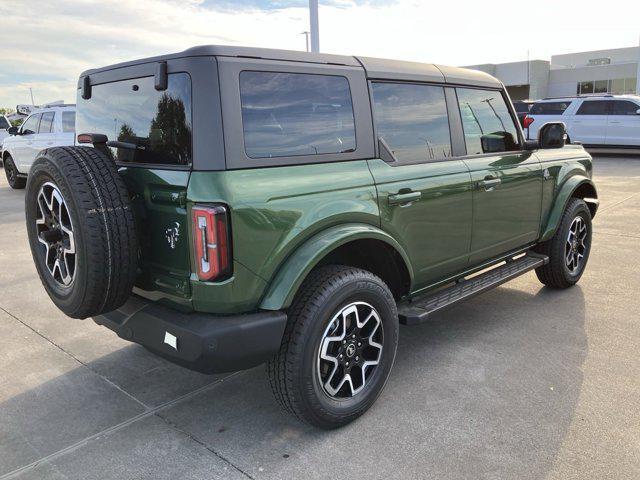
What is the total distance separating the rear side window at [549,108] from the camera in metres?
16.8

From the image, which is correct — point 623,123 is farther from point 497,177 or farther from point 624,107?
point 497,177

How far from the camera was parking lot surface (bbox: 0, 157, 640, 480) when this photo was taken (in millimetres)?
2602

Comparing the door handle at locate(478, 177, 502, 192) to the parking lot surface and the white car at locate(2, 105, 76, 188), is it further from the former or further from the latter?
the white car at locate(2, 105, 76, 188)

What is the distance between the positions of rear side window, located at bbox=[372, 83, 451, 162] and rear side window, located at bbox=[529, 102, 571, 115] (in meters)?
15.0

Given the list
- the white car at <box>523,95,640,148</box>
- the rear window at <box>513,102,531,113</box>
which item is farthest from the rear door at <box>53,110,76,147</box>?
the rear window at <box>513,102,531,113</box>

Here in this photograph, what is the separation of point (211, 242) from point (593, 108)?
1669 cm

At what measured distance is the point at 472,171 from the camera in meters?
3.70

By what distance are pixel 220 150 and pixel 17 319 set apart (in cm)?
310

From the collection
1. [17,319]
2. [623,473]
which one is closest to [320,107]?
[623,473]

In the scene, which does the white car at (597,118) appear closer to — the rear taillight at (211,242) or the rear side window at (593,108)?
the rear side window at (593,108)

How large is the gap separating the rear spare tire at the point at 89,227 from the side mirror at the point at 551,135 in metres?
3.29

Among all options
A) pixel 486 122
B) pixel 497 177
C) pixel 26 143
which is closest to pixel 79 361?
pixel 497 177

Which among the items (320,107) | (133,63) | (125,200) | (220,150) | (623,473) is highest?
(133,63)

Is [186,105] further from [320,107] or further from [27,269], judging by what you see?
[27,269]
